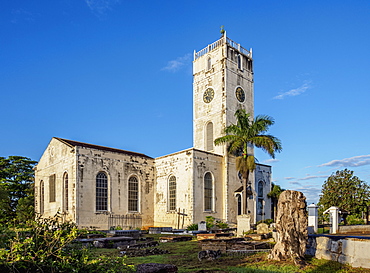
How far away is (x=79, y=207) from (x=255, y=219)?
1689 centimetres

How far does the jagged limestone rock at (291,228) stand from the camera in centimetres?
932

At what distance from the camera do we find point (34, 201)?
35906 mm

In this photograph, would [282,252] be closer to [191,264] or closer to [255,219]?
[191,264]

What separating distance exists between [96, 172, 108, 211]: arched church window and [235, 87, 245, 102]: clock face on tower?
16.3 meters

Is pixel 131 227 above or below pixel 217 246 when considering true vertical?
below

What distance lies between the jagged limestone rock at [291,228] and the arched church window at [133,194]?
22.0 metres

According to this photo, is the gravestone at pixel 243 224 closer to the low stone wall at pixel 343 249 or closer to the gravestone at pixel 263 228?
the gravestone at pixel 263 228

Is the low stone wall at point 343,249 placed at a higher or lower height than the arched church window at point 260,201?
higher

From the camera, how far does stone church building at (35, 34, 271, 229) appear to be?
27.2 meters

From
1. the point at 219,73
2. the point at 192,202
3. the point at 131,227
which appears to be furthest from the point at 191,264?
the point at 219,73

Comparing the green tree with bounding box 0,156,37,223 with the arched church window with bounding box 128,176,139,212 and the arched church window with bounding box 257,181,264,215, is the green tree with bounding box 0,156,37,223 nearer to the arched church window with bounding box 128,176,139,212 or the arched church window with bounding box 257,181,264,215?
the arched church window with bounding box 128,176,139,212

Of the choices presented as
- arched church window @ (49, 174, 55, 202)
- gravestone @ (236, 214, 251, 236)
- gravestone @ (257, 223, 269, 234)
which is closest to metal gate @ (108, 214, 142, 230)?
arched church window @ (49, 174, 55, 202)

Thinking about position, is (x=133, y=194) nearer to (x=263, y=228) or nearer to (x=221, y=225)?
(x=221, y=225)

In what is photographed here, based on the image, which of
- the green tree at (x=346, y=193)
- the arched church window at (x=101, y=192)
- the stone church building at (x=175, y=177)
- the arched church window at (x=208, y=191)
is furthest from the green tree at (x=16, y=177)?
the green tree at (x=346, y=193)
